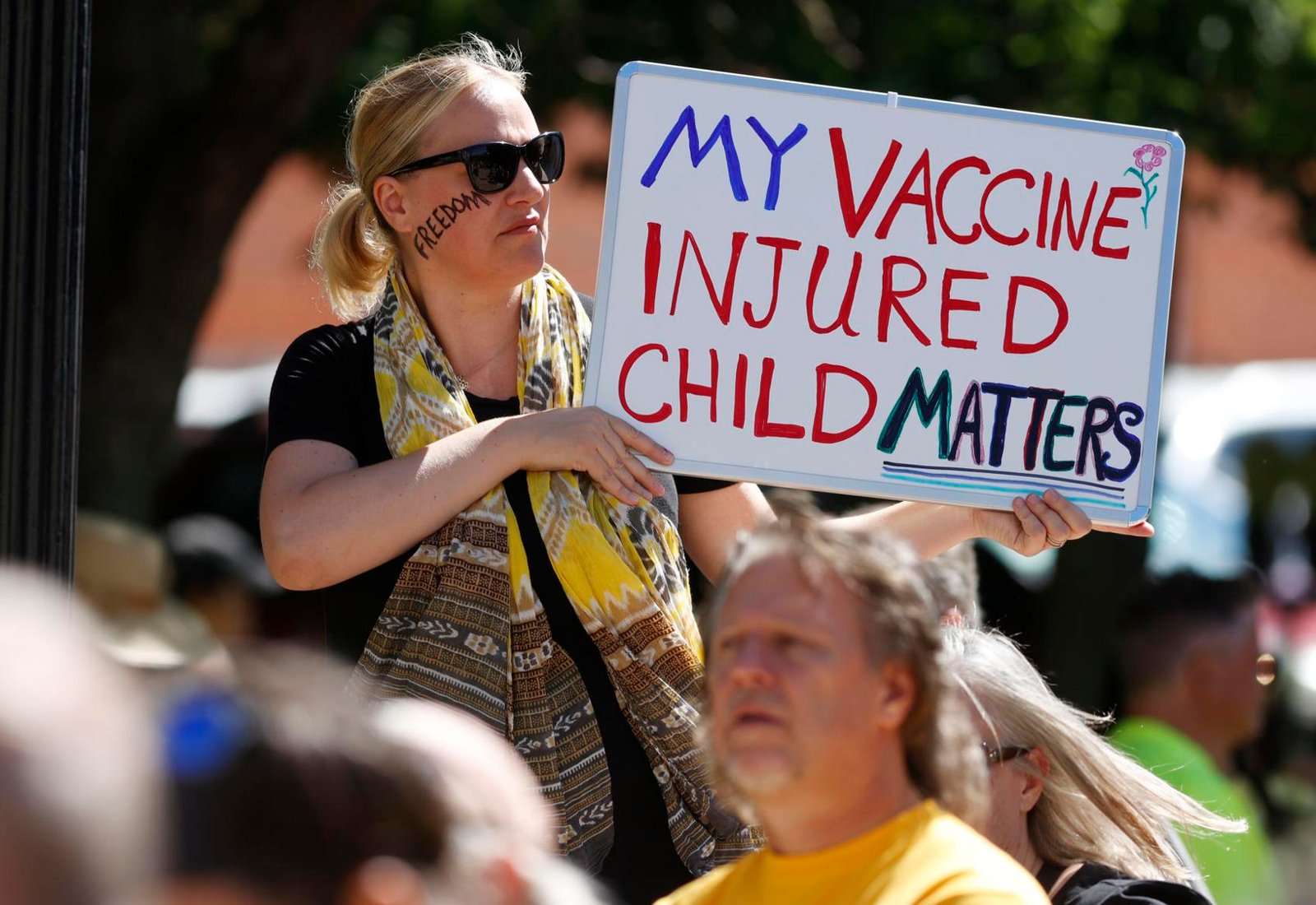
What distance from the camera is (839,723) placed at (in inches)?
78.8

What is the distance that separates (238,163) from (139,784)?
5.02 m

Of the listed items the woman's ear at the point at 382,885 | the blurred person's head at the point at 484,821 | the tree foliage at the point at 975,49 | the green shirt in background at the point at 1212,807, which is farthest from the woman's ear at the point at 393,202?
the tree foliage at the point at 975,49

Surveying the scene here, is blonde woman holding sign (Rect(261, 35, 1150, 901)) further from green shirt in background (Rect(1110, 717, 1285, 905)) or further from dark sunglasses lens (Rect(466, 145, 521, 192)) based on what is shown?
green shirt in background (Rect(1110, 717, 1285, 905))

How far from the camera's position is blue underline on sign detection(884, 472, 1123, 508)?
114 inches

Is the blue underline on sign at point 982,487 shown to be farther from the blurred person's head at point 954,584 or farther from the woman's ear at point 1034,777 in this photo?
the woman's ear at point 1034,777

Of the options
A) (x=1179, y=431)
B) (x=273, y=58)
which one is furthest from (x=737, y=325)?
(x=1179, y=431)

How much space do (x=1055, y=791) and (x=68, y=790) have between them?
6.29 feet

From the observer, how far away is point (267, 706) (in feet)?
4.25

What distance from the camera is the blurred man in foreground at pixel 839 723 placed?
78.5 inches

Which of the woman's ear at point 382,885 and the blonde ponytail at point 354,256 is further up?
the blonde ponytail at point 354,256

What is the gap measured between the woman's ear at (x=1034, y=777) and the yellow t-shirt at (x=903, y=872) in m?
0.73

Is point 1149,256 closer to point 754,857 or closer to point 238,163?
point 754,857

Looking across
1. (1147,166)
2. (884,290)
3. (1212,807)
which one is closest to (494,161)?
(884,290)

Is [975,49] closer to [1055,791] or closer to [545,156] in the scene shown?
[545,156]
